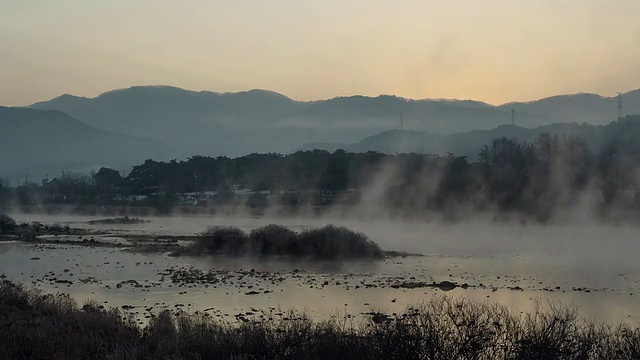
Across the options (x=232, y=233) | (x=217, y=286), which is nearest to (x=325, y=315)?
(x=217, y=286)

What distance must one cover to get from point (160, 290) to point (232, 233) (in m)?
18.3

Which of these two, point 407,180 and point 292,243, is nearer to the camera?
point 292,243

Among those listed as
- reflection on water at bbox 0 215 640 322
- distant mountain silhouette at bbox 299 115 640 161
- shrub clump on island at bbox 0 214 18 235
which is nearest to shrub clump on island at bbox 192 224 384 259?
reflection on water at bbox 0 215 640 322

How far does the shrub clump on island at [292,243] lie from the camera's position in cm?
3928

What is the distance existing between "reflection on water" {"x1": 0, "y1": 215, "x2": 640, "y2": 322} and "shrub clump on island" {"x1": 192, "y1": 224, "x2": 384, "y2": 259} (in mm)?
2929

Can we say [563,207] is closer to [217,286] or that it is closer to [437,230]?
[437,230]

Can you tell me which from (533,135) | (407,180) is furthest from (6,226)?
(533,135)

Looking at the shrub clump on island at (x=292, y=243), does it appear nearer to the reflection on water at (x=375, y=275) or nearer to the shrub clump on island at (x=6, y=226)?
the reflection on water at (x=375, y=275)

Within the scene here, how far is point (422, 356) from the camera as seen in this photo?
11195 millimetres

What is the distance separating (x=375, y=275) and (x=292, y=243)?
1163 centimetres

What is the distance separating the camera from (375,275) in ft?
99.7

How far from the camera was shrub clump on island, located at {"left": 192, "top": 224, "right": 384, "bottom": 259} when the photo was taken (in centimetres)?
3928

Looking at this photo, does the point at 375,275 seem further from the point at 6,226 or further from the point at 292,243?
the point at 6,226

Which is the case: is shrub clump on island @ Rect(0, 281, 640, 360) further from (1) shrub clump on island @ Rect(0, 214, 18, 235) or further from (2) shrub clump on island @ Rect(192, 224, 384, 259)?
(1) shrub clump on island @ Rect(0, 214, 18, 235)
